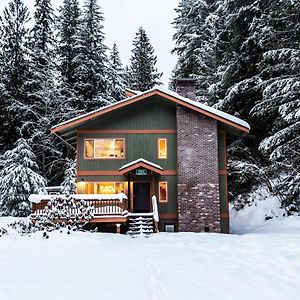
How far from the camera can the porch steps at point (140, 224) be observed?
1695 centimetres

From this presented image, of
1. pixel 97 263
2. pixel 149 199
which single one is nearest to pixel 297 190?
pixel 149 199

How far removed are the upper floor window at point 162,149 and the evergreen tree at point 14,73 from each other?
1296 cm

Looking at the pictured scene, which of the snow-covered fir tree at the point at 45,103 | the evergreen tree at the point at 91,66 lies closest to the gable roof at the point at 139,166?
the snow-covered fir tree at the point at 45,103

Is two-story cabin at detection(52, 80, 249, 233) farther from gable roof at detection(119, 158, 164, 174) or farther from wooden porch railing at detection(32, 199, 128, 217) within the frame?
wooden porch railing at detection(32, 199, 128, 217)

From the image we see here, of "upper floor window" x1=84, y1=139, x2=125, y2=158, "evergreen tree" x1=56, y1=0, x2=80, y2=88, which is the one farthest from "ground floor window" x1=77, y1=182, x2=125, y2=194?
"evergreen tree" x1=56, y1=0, x2=80, y2=88

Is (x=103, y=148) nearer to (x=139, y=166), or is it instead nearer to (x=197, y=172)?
(x=139, y=166)

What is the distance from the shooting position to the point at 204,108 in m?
19.1

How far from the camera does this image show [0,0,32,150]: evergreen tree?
28.7 m

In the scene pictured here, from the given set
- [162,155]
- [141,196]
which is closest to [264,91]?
[162,155]

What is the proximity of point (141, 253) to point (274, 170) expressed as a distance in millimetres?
12647

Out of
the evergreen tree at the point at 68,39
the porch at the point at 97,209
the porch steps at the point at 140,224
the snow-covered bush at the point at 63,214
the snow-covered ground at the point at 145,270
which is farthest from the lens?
the evergreen tree at the point at 68,39

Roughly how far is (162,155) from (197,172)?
225 cm

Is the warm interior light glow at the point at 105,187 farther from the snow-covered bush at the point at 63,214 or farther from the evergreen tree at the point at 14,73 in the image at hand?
the evergreen tree at the point at 14,73

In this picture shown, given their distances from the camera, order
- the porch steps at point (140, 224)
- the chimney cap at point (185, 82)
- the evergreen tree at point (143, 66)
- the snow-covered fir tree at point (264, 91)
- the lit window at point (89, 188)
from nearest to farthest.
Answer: the porch steps at point (140, 224) → the snow-covered fir tree at point (264, 91) → the lit window at point (89, 188) → the chimney cap at point (185, 82) → the evergreen tree at point (143, 66)
